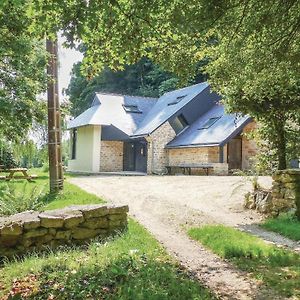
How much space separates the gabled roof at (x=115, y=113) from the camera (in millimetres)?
28047

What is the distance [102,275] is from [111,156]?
23.9 metres

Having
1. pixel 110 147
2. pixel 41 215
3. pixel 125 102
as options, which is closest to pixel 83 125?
pixel 110 147

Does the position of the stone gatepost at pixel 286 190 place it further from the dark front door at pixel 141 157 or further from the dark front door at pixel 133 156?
the dark front door at pixel 133 156

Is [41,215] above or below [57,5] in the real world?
below

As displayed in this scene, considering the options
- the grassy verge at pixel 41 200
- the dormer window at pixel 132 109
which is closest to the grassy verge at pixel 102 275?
the grassy verge at pixel 41 200

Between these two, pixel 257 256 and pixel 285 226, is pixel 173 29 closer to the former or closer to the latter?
pixel 257 256

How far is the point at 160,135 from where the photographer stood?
2603cm

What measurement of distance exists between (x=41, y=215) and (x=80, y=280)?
2.39 m

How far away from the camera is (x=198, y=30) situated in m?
5.43

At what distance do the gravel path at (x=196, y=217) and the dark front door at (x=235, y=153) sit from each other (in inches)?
353

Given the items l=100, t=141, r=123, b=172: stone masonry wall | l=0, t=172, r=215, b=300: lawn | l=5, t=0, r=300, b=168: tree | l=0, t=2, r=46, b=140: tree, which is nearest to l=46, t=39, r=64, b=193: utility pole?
l=0, t=2, r=46, b=140: tree

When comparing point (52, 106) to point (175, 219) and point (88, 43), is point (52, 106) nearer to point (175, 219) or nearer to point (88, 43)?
point (175, 219)

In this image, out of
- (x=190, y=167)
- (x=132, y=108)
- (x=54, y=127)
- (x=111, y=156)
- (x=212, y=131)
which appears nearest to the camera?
(x=54, y=127)

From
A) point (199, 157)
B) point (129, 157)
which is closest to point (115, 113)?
point (129, 157)
